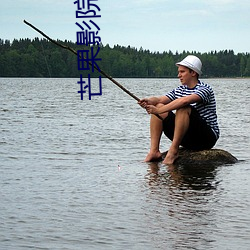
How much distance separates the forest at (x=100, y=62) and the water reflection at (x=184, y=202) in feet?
262

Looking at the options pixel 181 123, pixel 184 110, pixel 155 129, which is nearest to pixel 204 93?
pixel 184 110

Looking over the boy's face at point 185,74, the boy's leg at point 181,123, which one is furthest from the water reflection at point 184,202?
the boy's face at point 185,74

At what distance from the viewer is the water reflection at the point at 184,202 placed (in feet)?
17.1

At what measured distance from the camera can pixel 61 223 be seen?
18.3 feet

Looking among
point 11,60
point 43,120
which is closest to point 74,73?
point 11,60

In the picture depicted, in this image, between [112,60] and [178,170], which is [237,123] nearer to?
[178,170]

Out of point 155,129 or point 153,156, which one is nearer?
point 155,129

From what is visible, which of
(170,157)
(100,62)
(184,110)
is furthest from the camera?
(100,62)

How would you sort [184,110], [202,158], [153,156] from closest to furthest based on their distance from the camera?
[184,110], [202,158], [153,156]

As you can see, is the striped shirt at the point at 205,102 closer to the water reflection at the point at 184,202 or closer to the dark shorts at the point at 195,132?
the dark shorts at the point at 195,132

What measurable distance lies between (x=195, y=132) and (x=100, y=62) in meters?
158

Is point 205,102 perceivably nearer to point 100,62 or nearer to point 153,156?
point 153,156

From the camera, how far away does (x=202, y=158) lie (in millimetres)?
9227

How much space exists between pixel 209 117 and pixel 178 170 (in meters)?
0.77
